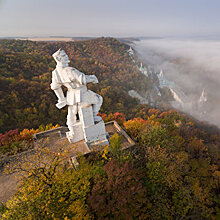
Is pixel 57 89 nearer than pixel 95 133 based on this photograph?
Yes

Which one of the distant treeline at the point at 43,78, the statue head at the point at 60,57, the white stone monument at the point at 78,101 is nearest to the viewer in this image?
the statue head at the point at 60,57

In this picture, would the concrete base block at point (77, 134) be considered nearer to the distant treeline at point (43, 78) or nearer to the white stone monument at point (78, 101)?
the white stone monument at point (78, 101)

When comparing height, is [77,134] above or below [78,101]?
below

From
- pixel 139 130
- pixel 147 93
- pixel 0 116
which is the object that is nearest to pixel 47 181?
pixel 139 130

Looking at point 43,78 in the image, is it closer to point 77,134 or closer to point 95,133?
point 77,134

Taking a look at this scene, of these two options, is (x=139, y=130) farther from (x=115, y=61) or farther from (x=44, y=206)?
(x=115, y=61)

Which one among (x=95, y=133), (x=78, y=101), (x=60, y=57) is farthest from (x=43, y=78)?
(x=60, y=57)

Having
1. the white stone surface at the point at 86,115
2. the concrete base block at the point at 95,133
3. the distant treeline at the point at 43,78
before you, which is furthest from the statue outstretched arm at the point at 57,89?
the distant treeline at the point at 43,78

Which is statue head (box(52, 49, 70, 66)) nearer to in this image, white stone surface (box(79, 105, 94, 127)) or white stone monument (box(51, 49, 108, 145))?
white stone monument (box(51, 49, 108, 145))

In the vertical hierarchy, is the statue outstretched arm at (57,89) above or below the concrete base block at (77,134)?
above
